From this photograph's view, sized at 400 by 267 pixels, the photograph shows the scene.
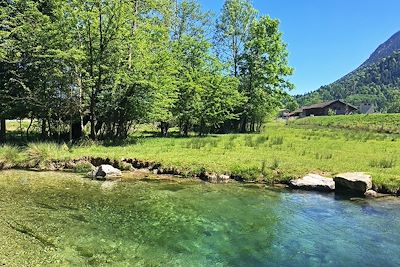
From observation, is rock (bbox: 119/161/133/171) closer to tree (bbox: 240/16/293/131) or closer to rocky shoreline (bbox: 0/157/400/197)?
rocky shoreline (bbox: 0/157/400/197)

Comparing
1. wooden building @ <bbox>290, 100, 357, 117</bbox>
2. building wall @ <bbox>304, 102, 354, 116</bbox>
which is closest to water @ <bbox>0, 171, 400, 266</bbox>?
wooden building @ <bbox>290, 100, 357, 117</bbox>

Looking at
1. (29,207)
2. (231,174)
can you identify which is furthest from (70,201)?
(231,174)

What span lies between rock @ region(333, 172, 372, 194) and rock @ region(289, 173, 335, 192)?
293mm

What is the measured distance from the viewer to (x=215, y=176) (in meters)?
17.5

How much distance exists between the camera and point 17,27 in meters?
25.7

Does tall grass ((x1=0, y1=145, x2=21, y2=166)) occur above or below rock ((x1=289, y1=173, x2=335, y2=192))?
above

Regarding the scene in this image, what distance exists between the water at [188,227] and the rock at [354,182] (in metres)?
0.96

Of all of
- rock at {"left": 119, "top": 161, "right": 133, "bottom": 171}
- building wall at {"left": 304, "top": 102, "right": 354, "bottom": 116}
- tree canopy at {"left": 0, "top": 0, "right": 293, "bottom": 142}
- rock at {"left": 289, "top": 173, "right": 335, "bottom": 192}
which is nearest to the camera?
rock at {"left": 289, "top": 173, "right": 335, "bottom": 192}

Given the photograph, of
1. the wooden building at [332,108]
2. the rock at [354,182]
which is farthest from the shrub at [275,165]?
the wooden building at [332,108]

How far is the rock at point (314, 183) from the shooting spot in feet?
51.5

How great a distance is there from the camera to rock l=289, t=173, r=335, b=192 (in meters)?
15.7

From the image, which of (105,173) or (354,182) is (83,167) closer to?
(105,173)

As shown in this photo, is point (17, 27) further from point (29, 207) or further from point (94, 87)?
point (29, 207)

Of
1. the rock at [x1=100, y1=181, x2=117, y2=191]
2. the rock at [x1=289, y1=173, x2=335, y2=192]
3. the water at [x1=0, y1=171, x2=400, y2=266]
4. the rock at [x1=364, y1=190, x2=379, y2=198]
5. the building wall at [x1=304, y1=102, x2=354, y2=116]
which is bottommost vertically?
the water at [x1=0, y1=171, x2=400, y2=266]
